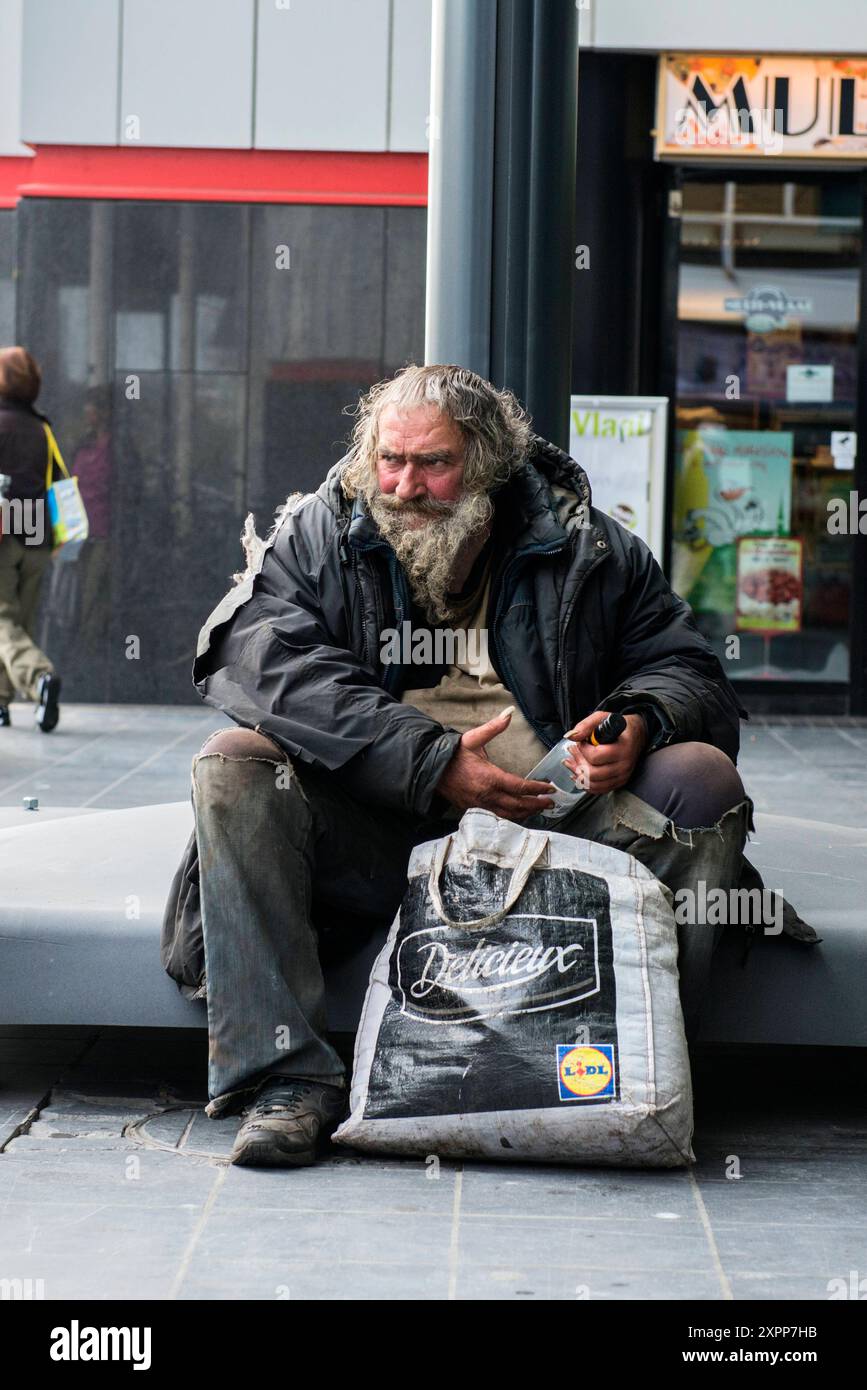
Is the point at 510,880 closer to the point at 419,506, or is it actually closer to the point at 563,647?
the point at 563,647

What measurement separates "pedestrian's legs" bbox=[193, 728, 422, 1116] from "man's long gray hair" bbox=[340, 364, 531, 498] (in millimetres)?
669

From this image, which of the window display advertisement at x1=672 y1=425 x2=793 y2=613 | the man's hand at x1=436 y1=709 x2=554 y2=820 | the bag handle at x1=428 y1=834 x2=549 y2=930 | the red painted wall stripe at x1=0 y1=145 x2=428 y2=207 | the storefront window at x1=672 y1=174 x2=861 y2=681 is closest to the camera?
the bag handle at x1=428 y1=834 x2=549 y2=930

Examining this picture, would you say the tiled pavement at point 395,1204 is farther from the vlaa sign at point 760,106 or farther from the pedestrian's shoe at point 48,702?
the vlaa sign at point 760,106

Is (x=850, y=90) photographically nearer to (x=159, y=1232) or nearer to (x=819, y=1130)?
(x=819, y=1130)

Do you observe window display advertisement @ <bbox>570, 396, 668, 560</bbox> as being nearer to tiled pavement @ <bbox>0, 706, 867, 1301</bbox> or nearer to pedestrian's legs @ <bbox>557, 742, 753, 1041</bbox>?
tiled pavement @ <bbox>0, 706, 867, 1301</bbox>

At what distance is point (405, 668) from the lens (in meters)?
3.65

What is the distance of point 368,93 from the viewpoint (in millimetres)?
10438

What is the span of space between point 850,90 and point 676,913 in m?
7.88

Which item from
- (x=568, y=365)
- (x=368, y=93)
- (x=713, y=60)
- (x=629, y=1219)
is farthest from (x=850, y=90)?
(x=629, y=1219)

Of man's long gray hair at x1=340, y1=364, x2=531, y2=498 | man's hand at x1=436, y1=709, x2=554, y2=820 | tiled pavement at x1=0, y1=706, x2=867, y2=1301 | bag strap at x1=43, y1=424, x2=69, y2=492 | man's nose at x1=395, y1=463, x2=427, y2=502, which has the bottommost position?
tiled pavement at x1=0, y1=706, x2=867, y2=1301

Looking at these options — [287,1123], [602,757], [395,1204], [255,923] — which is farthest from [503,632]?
A: [395,1204]

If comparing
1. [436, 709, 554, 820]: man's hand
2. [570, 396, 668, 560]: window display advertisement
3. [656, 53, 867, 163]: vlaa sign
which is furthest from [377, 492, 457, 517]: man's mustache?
[656, 53, 867, 163]: vlaa sign

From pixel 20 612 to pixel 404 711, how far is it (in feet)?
21.3

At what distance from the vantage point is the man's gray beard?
3631mm
